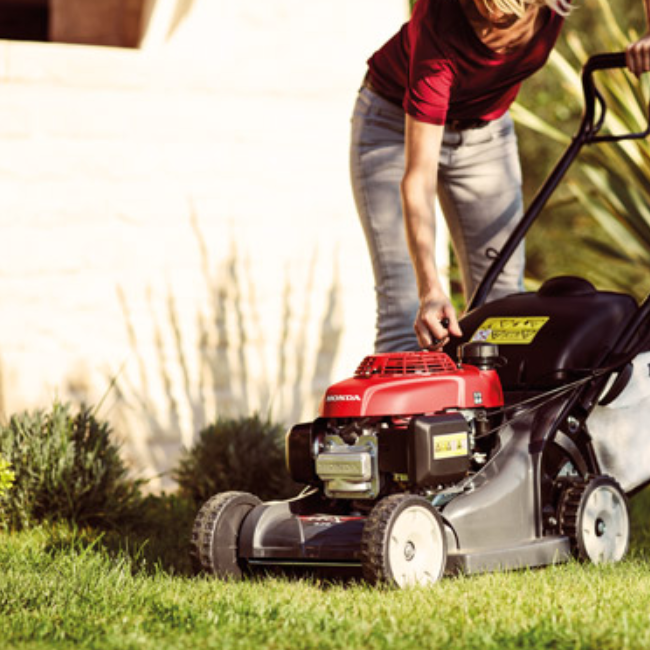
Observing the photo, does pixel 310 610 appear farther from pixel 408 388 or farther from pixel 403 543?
pixel 408 388

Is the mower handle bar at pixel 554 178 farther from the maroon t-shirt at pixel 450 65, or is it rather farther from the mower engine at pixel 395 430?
the mower engine at pixel 395 430

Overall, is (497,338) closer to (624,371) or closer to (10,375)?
(624,371)

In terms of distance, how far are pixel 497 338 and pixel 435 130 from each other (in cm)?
56

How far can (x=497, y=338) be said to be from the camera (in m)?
3.62

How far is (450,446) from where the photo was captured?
311 cm

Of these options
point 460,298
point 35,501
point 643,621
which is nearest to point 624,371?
point 643,621

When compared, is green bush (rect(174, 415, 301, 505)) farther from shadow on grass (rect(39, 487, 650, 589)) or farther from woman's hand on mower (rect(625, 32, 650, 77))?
woman's hand on mower (rect(625, 32, 650, 77))

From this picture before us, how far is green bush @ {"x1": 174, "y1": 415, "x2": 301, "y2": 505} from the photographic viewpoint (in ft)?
15.8

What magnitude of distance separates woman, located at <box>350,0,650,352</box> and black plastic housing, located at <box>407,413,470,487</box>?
1.11 ft

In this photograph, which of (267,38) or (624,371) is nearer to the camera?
(624,371)

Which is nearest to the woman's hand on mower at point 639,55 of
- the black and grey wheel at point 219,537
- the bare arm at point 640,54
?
the bare arm at point 640,54

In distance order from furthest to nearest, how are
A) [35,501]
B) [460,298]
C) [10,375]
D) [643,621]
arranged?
[460,298] < [10,375] < [35,501] < [643,621]

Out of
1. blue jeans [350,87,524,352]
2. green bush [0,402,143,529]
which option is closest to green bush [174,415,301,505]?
green bush [0,402,143,529]

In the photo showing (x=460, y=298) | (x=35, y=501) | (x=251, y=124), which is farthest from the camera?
(x=460, y=298)
